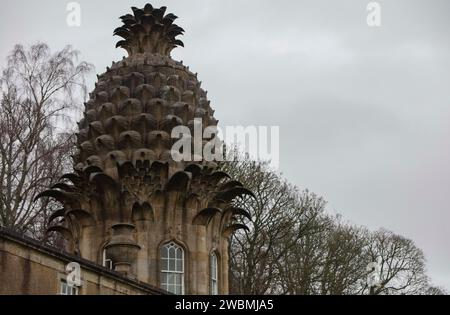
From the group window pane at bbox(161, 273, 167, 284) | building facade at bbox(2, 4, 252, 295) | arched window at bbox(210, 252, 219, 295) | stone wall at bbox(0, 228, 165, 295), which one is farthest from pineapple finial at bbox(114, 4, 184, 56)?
stone wall at bbox(0, 228, 165, 295)

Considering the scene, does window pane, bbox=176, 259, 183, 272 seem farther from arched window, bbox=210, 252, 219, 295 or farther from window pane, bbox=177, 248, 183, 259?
arched window, bbox=210, 252, 219, 295

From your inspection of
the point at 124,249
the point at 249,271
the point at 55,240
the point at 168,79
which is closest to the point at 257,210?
the point at 249,271

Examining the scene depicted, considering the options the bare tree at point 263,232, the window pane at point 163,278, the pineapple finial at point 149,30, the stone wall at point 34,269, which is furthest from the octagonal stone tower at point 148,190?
the bare tree at point 263,232

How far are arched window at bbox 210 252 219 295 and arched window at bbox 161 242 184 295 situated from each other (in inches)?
48.7

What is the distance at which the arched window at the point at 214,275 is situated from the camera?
2818 cm

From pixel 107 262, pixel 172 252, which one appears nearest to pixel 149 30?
pixel 172 252

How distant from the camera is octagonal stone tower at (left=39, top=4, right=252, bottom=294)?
2736cm

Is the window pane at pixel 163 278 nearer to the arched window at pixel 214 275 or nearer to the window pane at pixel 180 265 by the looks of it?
the window pane at pixel 180 265

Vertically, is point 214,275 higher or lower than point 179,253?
lower

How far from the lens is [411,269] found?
54.3m

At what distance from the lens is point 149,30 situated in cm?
3148

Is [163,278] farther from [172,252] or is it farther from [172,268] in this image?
[172,252]

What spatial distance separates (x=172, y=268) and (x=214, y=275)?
1.90 meters

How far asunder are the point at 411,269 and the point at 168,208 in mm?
30724
